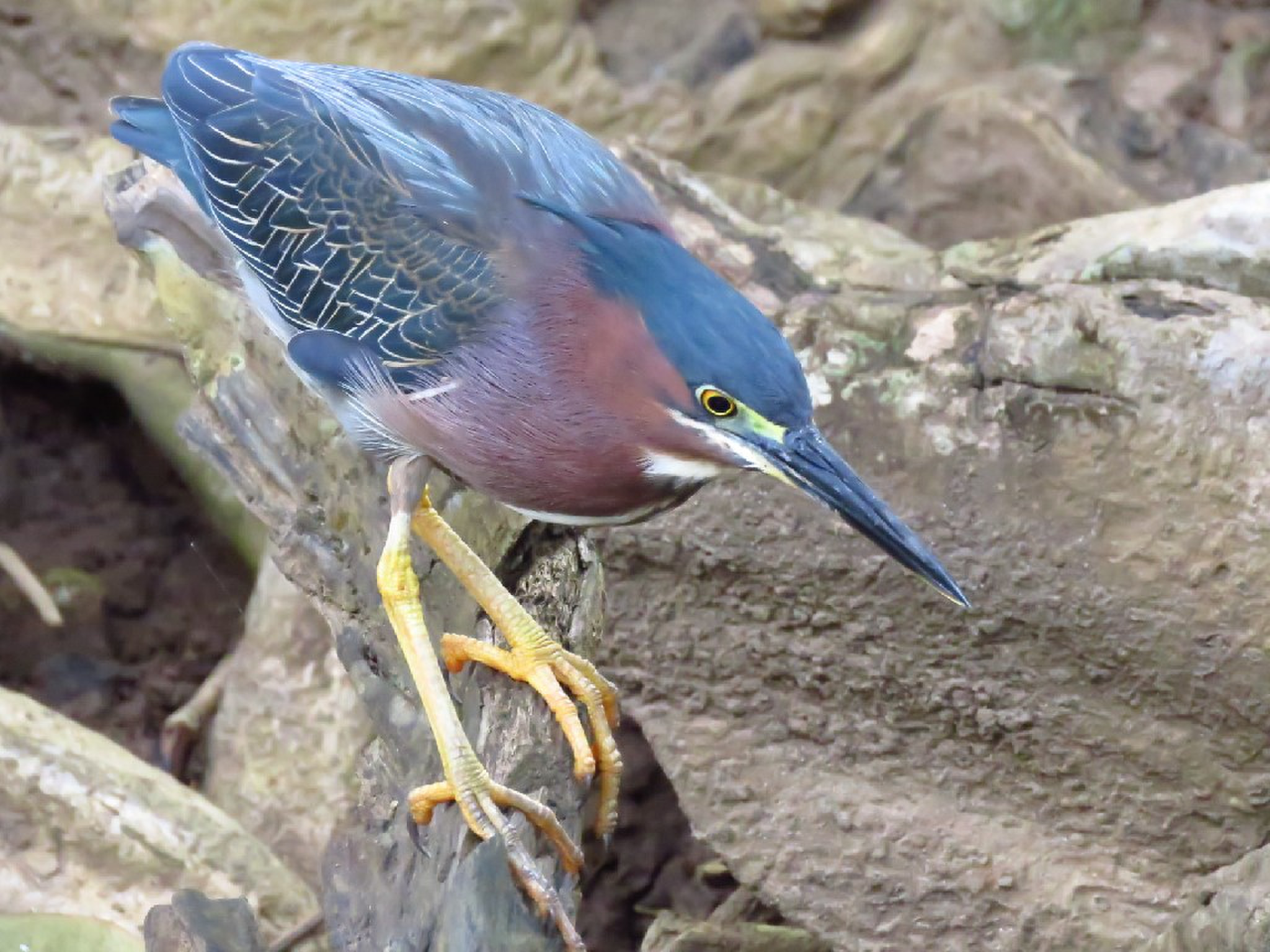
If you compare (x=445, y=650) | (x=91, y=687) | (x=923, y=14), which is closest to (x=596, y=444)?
(x=445, y=650)

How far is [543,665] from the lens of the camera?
6.90 feet

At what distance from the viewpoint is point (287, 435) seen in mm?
2418

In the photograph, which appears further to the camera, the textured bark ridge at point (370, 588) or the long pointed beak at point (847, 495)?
the textured bark ridge at point (370, 588)

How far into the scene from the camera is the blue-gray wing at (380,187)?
1.98 m

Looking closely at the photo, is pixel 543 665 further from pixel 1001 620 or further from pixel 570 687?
pixel 1001 620

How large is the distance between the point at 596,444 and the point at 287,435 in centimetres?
78

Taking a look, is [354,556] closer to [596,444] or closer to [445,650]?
[445,650]

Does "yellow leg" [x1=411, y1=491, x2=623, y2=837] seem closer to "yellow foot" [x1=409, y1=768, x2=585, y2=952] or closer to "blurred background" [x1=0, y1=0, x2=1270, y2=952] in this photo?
"yellow foot" [x1=409, y1=768, x2=585, y2=952]

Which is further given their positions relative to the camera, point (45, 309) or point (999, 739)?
point (45, 309)

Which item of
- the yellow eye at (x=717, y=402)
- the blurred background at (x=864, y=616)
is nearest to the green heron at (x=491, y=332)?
the yellow eye at (x=717, y=402)

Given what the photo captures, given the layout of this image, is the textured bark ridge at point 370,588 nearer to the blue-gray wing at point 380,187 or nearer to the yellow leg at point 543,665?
the yellow leg at point 543,665

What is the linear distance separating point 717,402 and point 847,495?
20cm

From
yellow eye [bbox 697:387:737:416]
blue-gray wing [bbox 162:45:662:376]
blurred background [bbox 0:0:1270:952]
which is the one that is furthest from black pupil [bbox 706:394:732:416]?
blurred background [bbox 0:0:1270:952]

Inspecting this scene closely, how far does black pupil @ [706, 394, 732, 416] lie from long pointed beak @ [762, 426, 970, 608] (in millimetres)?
63
